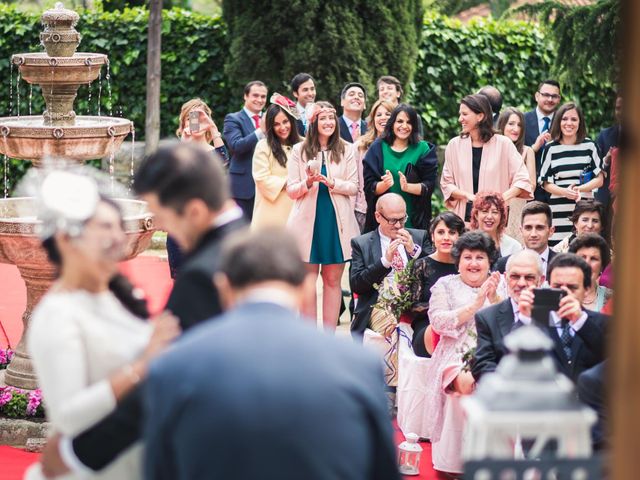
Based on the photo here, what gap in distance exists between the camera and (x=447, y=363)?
6766 millimetres

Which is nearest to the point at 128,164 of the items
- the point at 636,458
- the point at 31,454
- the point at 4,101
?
the point at 4,101

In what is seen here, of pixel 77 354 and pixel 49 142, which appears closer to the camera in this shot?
pixel 77 354

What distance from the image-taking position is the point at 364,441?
3.00m

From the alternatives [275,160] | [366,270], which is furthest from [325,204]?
[366,270]

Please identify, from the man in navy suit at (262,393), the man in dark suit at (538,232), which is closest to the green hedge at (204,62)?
the man in dark suit at (538,232)

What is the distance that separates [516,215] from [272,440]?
285 inches

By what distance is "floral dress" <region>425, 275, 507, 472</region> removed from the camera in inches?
261

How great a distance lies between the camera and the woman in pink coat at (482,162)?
918cm

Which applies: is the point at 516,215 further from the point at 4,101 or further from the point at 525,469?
the point at 4,101

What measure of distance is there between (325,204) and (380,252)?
1252mm

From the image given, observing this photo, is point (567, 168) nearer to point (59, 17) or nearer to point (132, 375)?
point (59, 17)

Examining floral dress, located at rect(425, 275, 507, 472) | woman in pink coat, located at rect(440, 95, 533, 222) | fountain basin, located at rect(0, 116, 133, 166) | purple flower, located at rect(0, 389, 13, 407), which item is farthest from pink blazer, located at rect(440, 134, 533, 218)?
purple flower, located at rect(0, 389, 13, 407)

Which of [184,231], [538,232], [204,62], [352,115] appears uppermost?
[204,62]

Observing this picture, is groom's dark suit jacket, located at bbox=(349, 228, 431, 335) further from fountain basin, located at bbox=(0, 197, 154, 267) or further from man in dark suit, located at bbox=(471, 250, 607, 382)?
man in dark suit, located at bbox=(471, 250, 607, 382)
